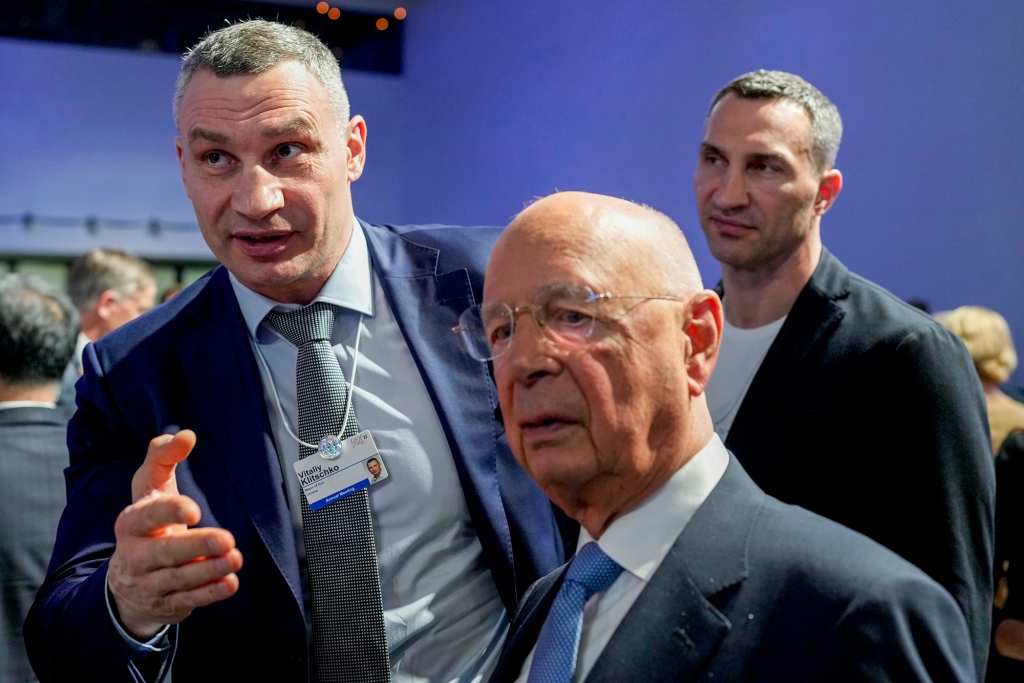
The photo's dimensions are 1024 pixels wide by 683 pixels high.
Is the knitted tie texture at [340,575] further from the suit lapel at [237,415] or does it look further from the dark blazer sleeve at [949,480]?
the dark blazer sleeve at [949,480]

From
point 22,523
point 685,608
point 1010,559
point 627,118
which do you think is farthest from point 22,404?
point 627,118

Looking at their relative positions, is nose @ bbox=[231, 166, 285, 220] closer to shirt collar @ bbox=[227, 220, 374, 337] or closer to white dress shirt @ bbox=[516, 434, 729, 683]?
shirt collar @ bbox=[227, 220, 374, 337]

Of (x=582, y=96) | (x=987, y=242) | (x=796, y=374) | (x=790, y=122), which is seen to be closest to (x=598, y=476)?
(x=796, y=374)

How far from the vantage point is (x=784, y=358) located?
234cm

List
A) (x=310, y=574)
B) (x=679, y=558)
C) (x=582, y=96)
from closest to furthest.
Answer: (x=679, y=558)
(x=310, y=574)
(x=582, y=96)

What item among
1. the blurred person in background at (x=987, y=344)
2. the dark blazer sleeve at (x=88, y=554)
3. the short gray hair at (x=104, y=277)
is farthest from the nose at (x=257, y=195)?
the short gray hair at (x=104, y=277)

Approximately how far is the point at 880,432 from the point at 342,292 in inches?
46.9

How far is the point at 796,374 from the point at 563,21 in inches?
281

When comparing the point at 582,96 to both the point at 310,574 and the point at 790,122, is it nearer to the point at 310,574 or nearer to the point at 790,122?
the point at 790,122

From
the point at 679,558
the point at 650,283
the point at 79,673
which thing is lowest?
the point at 79,673

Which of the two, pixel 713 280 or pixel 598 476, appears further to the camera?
pixel 713 280

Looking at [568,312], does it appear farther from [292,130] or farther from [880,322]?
[880,322]

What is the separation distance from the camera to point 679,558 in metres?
1.21

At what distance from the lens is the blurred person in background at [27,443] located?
2.52 meters
